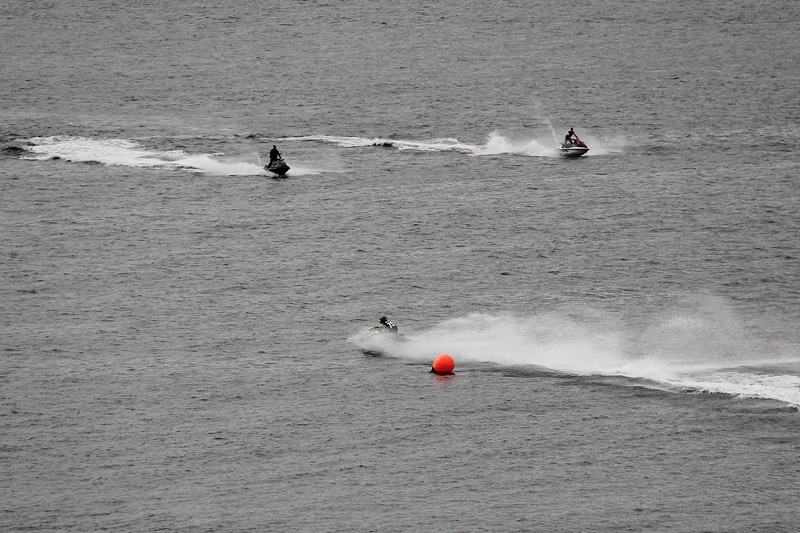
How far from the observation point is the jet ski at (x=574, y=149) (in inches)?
4296

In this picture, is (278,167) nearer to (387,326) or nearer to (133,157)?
(133,157)

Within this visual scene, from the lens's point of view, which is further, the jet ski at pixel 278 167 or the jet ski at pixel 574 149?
the jet ski at pixel 574 149

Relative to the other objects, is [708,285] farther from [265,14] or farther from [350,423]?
[265,14]

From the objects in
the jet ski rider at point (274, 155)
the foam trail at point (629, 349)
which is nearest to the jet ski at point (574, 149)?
the jet ski rider at point (274, 155)

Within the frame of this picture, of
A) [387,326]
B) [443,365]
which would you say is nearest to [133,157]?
[387,326]

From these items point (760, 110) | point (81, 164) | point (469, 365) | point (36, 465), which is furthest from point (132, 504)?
point (760, 110)

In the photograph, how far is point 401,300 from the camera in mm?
75812

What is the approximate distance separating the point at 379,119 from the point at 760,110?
44.8m

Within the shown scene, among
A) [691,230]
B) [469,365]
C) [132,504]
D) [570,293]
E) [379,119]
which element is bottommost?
[132,504]

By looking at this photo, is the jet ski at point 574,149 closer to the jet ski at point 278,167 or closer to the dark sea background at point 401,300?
the dark sea background at point 401,300

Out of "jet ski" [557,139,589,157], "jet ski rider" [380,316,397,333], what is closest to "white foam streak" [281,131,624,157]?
"jet ski" [557,139,589,157]

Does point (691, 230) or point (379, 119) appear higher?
point (379, 119)

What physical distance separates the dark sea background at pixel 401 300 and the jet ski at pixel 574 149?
1.36m

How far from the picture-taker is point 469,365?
6538 centimetres
